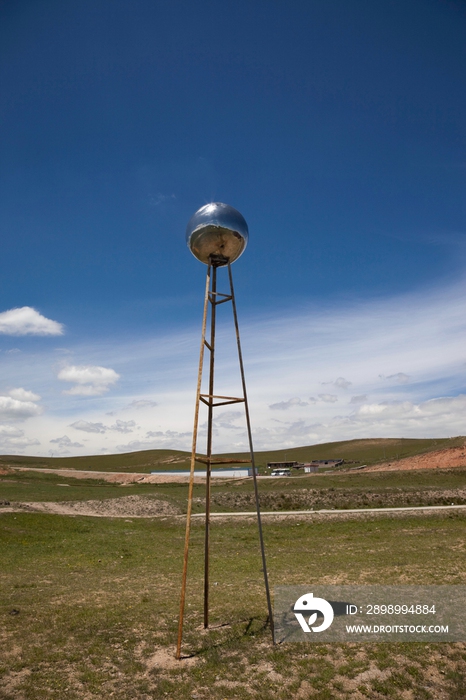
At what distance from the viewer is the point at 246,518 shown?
33.0 meters

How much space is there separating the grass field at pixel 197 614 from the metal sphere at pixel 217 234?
950cm

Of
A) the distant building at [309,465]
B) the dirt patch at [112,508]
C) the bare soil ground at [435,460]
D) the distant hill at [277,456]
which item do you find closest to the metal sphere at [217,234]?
the dirt patch at [112,508]

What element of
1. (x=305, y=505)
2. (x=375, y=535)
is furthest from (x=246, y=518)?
(x=375, y=535)

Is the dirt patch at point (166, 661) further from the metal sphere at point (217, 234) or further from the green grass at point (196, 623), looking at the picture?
the metal sphere at point (217, 234)

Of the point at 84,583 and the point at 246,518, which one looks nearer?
the point at 84,583

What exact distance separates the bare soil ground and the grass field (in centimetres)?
4857

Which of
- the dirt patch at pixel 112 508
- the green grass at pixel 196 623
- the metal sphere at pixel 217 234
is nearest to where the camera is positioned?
the green grass at pixel 196 623

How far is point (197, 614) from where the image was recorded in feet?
40.4

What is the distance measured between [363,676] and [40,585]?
12.7m

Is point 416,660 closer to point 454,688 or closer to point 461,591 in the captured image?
point 454,688

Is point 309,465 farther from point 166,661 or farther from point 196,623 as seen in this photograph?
point 166,661

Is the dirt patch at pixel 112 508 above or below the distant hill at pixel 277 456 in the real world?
below

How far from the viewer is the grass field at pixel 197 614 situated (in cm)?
820

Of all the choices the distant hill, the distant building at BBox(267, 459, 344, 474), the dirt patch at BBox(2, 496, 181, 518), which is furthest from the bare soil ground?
the distant hill
